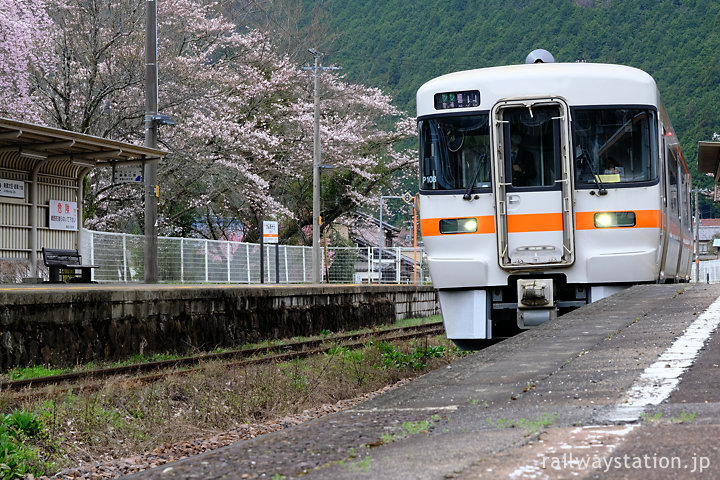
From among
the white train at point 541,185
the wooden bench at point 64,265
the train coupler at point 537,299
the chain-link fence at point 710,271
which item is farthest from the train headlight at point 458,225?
the chain-link fence at point 710,271

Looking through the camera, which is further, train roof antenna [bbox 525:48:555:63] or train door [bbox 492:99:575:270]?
train roof antenna [bbox 525:48:555:63]

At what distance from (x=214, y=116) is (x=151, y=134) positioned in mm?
10026

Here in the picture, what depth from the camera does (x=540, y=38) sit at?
74.8 m

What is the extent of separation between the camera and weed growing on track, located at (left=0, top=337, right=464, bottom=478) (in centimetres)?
706

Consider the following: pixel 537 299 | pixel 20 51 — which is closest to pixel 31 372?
pixel 537 299

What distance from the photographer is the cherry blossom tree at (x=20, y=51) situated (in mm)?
22047

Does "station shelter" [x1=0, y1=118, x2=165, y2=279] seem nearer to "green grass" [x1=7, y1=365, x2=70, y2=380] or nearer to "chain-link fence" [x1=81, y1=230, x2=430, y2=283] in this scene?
"chain-link fence" [x1=81, y1=230, x2=430, y2=283]

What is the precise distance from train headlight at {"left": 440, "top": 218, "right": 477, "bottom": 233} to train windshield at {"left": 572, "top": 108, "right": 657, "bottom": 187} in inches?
45.6

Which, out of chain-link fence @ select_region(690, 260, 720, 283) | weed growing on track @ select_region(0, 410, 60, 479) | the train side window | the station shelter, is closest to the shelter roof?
the station shelter

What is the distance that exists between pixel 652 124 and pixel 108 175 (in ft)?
62.1

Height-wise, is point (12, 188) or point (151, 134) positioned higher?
point (151, 134)

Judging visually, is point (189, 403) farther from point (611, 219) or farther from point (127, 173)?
point (127, 173)

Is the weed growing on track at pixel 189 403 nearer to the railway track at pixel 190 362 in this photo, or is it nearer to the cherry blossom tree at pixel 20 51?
the railway track at pixel 190 362

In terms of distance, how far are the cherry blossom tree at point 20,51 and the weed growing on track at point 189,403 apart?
12.9m
